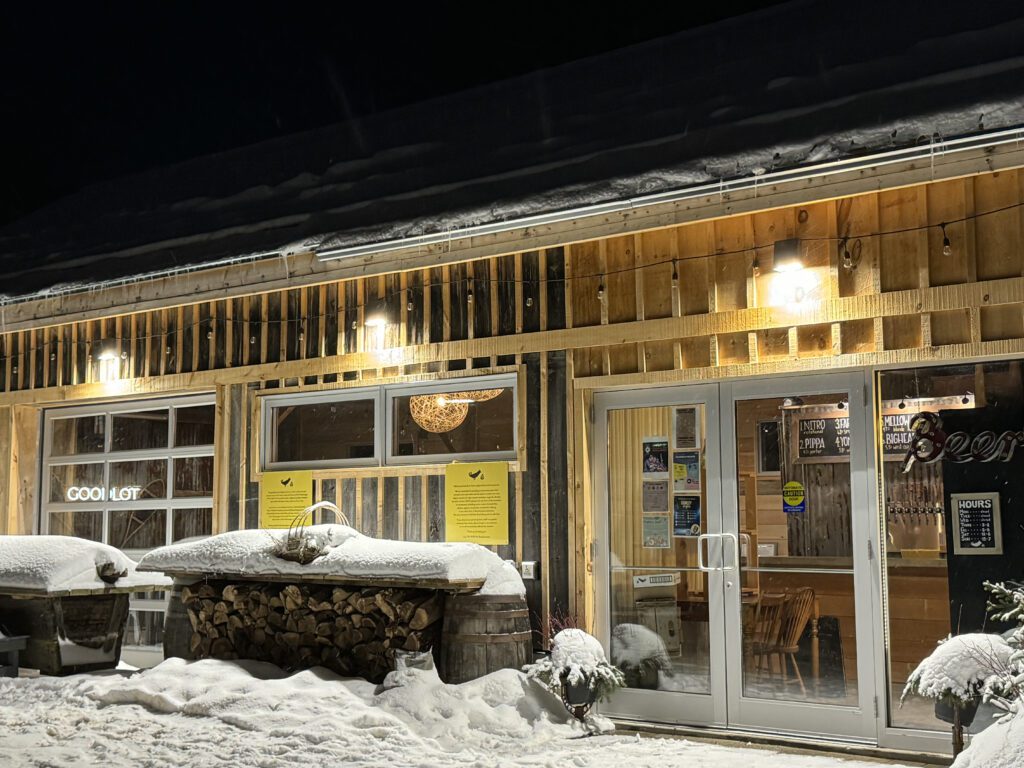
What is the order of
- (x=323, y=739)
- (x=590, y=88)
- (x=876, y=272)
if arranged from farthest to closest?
(x=590, y=88)
(x=876, y=272)
(x=323, y=739)

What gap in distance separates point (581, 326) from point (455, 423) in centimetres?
137

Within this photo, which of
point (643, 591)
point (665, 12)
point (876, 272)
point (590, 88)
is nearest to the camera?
point (876, 272)

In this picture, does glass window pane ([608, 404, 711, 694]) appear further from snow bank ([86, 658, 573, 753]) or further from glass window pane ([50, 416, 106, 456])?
glass window pane ([50, 416, 106, 456])

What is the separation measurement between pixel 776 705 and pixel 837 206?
3362mm

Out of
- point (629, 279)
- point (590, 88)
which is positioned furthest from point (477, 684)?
point (590, 88)

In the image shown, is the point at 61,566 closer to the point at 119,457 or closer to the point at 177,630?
the point at 177,630

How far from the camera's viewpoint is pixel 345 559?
7367 millimetres

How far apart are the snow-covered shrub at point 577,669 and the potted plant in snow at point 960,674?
6.43ft

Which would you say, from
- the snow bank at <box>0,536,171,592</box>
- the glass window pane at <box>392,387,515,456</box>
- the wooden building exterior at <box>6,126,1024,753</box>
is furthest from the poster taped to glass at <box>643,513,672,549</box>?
the snow bank at <box>0,536,171,592</box>

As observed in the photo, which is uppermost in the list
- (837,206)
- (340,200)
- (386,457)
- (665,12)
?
(665,12)

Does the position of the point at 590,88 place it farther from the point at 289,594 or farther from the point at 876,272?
the point at 289,594

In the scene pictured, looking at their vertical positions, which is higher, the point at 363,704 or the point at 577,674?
the point at 577,674

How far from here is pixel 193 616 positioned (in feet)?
27.1

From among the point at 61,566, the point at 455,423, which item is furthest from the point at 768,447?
the point at 61,566
